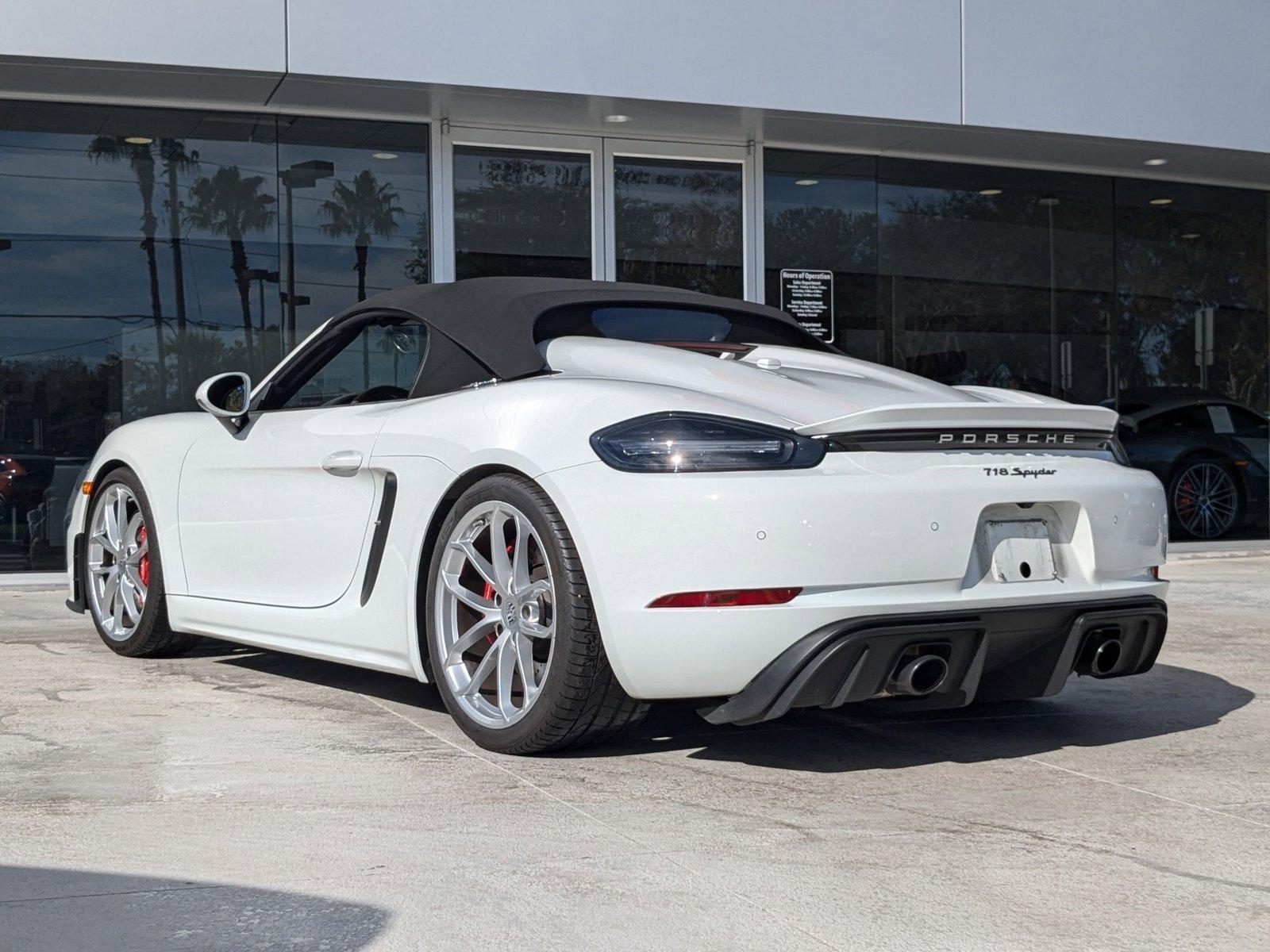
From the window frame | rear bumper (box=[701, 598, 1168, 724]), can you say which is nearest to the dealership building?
the window frame

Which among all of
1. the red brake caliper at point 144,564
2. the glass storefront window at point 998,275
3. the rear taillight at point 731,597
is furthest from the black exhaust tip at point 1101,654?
the glass storefront window at point 998,275

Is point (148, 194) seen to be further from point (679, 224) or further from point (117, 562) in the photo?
point (117, 562)

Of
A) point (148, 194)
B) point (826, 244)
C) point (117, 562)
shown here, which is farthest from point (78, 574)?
point (826, 244)

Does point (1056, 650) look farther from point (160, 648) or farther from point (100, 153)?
point (100, 153)

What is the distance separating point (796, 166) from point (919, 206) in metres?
1.18

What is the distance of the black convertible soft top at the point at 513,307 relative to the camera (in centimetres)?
426

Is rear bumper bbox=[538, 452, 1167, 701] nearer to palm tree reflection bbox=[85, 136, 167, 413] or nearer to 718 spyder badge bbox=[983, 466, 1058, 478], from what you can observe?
718 spyder badge bbox=[983, 466, 1058, 478]

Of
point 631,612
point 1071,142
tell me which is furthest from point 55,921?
point 1071,142

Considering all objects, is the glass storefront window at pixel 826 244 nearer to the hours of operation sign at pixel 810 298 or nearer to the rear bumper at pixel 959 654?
the hours of operation sign at pixel 810 298

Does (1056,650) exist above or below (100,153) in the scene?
below

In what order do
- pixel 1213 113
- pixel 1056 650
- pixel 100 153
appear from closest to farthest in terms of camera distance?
pixel 1056 650 → pixel 100 153 → pixel 1213 113

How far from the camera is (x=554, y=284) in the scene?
477 cm

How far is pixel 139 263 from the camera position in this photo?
32.3 feet

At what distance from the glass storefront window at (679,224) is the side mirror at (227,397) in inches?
235
